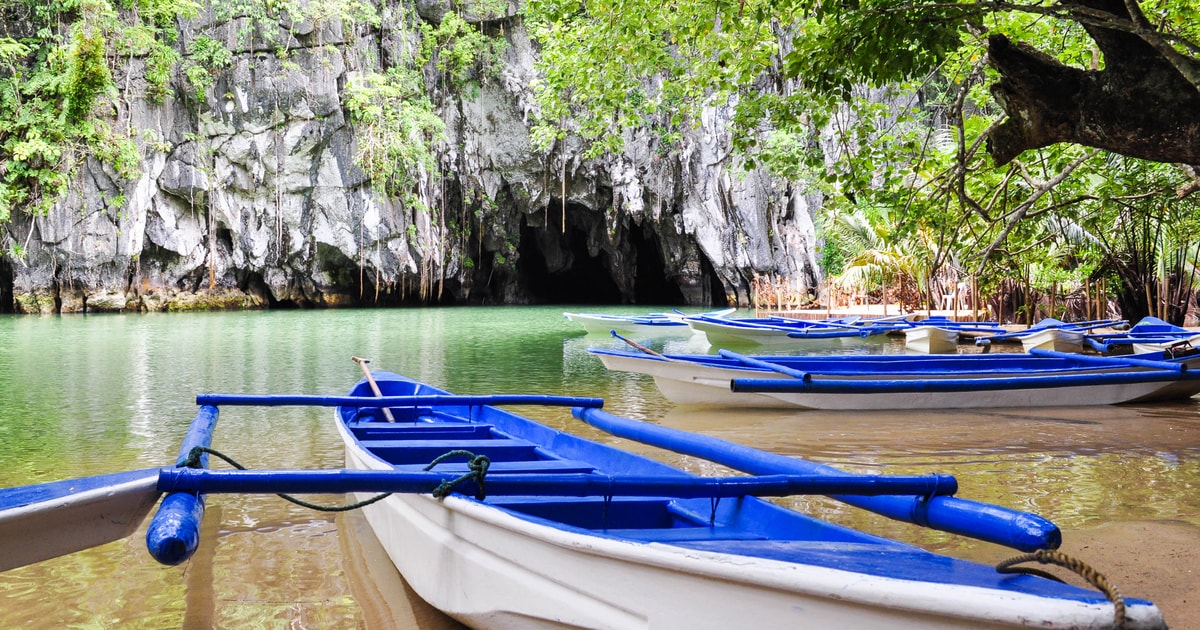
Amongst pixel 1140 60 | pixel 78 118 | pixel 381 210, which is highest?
pixel 78 118

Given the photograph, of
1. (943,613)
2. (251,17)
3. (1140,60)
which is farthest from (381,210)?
(943,613)

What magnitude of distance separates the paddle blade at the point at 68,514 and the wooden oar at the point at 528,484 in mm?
82

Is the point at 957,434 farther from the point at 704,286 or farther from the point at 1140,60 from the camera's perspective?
the point at 704,286

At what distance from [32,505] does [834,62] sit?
3.82 metres

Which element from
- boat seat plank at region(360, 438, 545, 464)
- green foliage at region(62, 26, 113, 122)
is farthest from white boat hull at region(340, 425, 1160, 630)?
green foliage at region(62, 26, 113, 122)

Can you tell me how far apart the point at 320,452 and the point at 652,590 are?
12.8 ft

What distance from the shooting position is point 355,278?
1078 inches

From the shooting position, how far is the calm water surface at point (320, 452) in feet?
8.82

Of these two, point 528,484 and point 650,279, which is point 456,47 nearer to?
point 650,279

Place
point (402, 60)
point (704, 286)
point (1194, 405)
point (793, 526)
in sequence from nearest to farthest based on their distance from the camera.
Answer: point (793, 526) < point (1194, 405) < point (402, 60) < point (704, 286)

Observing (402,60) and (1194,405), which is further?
(402,60)

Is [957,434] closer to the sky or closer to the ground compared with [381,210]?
closer to the ground

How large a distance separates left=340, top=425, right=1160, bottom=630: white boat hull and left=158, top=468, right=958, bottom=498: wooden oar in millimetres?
138

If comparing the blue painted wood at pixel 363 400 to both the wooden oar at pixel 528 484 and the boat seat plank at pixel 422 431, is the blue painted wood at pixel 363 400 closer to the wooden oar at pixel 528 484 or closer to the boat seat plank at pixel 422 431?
the boat seat plank at pixel 422 431
